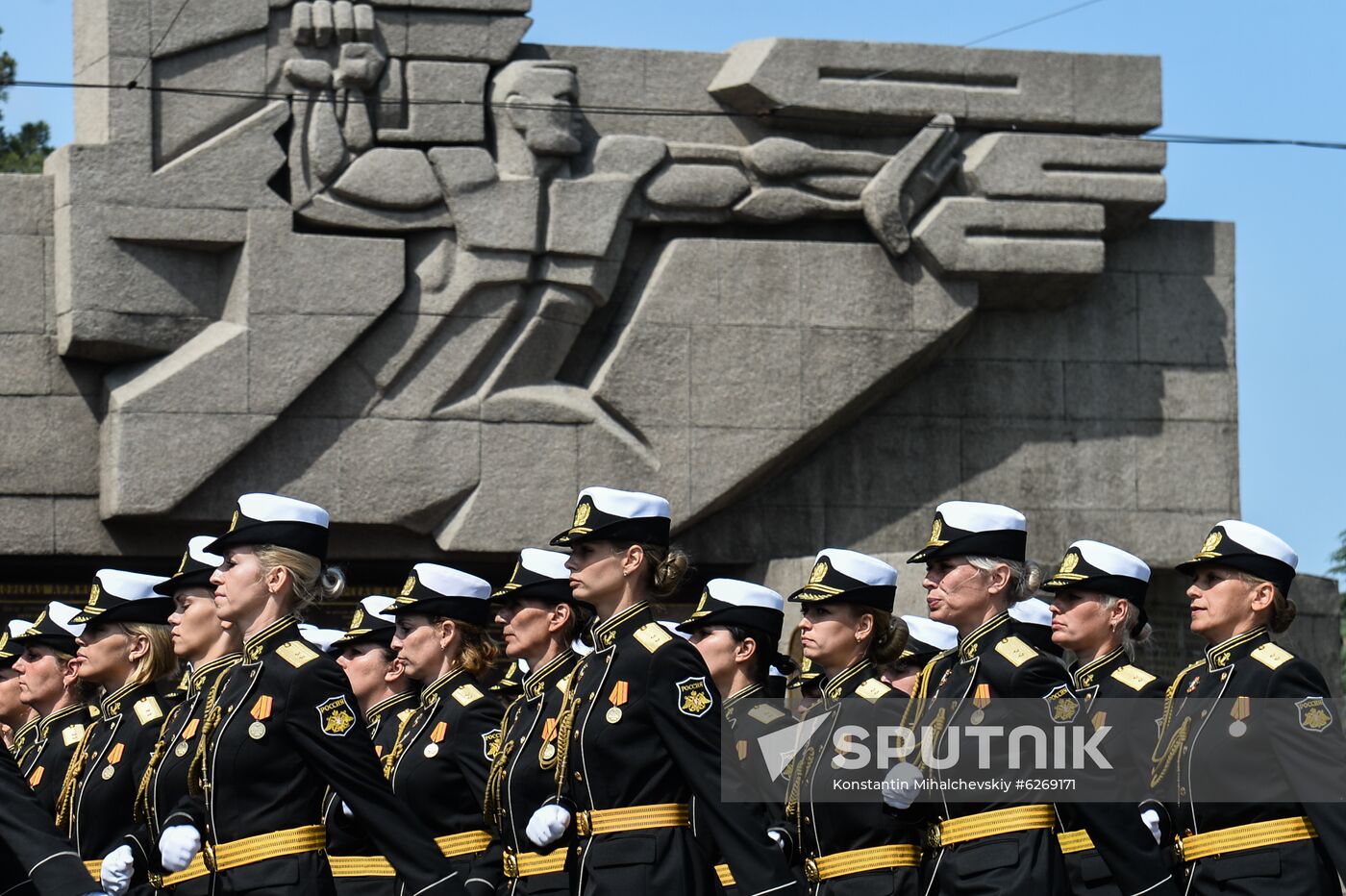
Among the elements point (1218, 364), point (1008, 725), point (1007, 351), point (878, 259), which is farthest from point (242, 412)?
point (1008, 725)

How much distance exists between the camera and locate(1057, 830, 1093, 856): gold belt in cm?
818

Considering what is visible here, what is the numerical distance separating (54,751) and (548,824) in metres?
2.79

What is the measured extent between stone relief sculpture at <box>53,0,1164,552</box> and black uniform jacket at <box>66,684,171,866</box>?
277 inches

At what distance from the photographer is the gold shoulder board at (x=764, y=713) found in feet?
28.4

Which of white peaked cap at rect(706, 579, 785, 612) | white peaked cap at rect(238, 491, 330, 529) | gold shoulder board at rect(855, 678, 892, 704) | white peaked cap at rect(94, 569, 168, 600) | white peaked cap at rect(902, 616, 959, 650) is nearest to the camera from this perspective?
white peaked cap at rect(238, 491, 330, 529)

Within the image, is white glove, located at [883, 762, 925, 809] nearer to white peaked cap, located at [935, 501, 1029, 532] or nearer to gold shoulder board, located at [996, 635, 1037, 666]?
gold shoulder board, located at [996, 635, 1037, 666]

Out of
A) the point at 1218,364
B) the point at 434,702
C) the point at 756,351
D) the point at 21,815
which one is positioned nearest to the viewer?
the point at 21,815

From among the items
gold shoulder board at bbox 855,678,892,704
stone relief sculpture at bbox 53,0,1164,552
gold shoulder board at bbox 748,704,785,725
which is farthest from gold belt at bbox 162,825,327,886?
stone relief sculpture at bbox 53,0,1164,552

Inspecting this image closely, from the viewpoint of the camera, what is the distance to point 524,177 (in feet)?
51.3

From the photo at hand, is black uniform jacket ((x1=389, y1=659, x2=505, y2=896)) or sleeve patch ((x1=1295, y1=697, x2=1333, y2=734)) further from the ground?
sleeve patch ((x1=1295, y1=697, x2=1333, y2=734))

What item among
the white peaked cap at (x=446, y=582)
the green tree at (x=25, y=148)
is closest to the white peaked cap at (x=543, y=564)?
the white peaked cap at (x=446, y=582)

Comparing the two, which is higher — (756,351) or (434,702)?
Result: (756,351)

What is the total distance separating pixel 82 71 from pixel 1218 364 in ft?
28.2

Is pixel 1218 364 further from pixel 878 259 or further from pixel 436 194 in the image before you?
pixel 436 194
